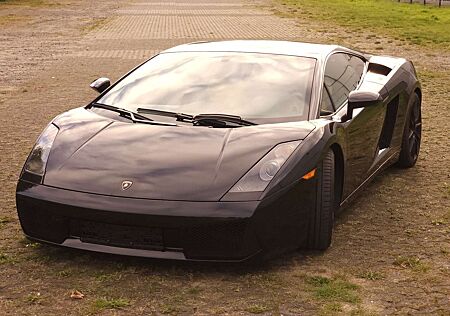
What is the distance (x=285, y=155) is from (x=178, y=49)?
1.92m

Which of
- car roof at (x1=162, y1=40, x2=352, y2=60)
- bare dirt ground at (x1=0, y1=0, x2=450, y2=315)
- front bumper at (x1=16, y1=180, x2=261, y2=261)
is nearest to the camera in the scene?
bare dirt ground at (x1=0, y1=0, x2=450, y2=315)

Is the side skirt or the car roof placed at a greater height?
the car roof

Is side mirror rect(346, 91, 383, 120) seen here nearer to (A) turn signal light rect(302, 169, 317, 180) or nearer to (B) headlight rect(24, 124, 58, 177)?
(A) turn signal light rect(302, 169, 317, 180)

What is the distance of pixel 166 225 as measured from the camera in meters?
4.12

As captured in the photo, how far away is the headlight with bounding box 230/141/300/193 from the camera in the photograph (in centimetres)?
423

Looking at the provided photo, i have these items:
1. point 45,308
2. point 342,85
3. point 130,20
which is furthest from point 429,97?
point 130,20

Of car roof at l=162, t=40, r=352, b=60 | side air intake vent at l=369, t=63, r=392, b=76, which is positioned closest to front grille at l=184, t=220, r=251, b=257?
car roof at l=162, t=40, r=352, b=60

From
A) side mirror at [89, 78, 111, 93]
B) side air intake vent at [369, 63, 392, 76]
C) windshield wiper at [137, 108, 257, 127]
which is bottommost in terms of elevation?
side air intake vent at [369, 63, 392, 76]

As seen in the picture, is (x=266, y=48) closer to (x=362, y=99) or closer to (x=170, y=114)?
(x=362, y=99)

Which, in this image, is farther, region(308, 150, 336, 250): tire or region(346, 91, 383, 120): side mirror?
region(346, 91, 383, 120): side mirror

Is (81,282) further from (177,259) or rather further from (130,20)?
(130,20)

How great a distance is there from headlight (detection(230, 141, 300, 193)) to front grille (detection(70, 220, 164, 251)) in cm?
48

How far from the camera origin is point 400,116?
650cm

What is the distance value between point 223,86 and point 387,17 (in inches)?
969
